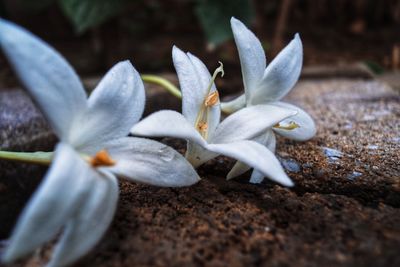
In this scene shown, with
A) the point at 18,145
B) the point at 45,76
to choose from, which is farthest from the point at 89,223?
the point at 18,145

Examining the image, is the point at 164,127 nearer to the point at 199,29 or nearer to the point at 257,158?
the point at 257,158

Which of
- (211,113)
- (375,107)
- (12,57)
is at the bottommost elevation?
(375,107)

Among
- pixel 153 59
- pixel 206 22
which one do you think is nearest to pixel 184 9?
pixel 153 59

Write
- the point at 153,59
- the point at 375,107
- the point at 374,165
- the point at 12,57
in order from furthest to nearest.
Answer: the point at 153,59, the point at 375,107, the point at 374,165, the point at 12,57

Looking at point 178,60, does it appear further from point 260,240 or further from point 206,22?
point 206,22

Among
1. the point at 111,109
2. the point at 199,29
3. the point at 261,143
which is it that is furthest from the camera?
the point at 199,29

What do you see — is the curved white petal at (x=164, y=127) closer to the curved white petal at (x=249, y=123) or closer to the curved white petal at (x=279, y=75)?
the curved white petal at (x=249, y=123)

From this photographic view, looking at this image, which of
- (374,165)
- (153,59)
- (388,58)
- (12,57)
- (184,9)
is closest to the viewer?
(12,57)
